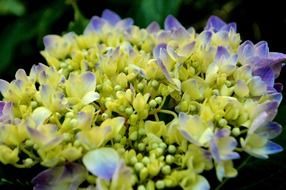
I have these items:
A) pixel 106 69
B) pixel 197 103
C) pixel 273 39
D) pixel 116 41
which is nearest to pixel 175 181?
pixel 197 103

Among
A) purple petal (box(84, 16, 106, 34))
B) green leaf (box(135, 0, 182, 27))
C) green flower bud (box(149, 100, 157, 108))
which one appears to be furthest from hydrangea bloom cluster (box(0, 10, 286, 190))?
green leaf (box(135, 0, 182, 27))

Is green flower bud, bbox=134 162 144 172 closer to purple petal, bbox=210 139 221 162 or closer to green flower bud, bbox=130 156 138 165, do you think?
green flower bud, bbox=130 156 138 165

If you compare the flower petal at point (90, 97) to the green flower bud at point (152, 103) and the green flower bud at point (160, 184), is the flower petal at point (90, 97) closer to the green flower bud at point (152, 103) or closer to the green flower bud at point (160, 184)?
the green flower bud at point (152, 103)

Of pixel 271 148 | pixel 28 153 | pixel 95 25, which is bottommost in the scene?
pixel 271 148

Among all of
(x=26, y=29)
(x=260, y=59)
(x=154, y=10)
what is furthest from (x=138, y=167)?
(x=26, y=29)

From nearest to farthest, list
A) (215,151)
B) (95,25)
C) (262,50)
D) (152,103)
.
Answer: (215,151), (152,103), (262,50), (95,25)

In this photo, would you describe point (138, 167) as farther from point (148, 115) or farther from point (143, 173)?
point (148, 115)

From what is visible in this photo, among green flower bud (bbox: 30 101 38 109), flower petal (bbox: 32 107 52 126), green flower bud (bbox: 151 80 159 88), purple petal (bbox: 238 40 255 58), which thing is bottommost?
purple petal (bbox: 238 40 255 58)
